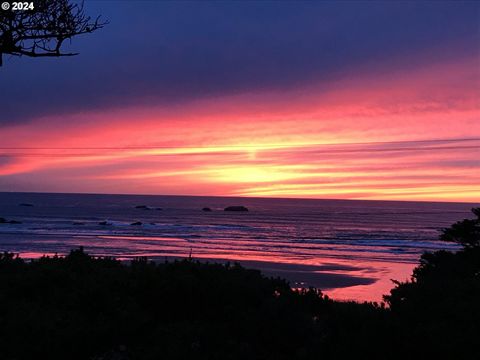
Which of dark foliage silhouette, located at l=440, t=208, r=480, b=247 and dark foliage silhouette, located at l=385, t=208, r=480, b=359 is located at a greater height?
dark foliage silhouette, located at l=440, t=208, r=480, b=247

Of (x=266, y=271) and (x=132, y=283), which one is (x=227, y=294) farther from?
(x=266, y=271)

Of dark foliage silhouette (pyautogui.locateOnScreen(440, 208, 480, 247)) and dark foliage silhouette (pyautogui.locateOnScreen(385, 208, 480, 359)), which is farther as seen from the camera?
dark foliage silhouette (pyautogui.locateOnScreen(440, 208, 480, 247))

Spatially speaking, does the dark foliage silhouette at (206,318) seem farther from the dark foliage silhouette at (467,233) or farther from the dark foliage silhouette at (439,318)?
the dark foliage silhouette at (467,233)

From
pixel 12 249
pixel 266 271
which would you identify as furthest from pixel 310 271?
pixel 12 249

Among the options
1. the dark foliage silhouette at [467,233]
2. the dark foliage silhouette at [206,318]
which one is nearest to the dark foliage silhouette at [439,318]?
the dark foliage silhouette at [206,318]

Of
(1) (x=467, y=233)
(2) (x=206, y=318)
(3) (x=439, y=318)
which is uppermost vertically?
(1) (x=467, y=233)

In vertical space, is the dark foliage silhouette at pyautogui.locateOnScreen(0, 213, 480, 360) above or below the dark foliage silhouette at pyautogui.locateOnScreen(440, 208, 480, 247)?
below

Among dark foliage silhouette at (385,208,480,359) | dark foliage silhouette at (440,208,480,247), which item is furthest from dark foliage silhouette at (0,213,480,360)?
dark foliage silhouette at (440,208,480,247)

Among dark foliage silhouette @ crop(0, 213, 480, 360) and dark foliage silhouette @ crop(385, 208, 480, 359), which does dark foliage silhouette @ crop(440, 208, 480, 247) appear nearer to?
dark foliage silhouette @ crop(385, 208, 480, 359)

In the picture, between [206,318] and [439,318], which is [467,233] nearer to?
[439,318]

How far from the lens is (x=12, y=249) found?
3944 centimetres

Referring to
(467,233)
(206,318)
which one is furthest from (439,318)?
(467,233)

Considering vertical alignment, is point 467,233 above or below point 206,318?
above

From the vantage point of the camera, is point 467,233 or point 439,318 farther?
point 467,233
